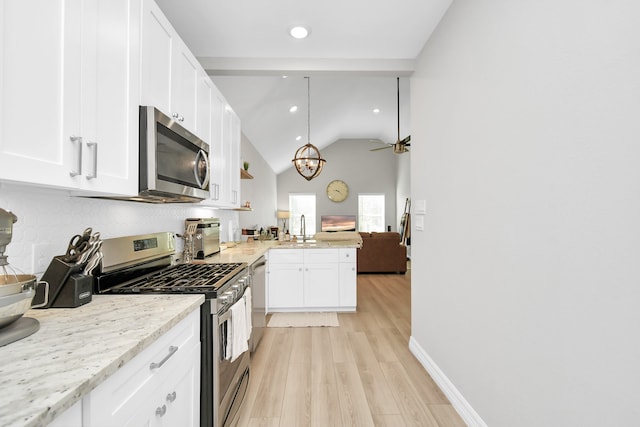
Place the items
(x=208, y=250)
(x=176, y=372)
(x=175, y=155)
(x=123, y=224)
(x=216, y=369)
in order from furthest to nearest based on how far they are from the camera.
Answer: (x=208, y=250)
(x=123, y=224)
(x=175, y=155)
(x=216, y=369)
(x=176, y=372)

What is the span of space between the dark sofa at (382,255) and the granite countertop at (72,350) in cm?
543

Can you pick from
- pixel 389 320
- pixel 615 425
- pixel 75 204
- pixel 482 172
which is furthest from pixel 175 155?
pixel 389 320

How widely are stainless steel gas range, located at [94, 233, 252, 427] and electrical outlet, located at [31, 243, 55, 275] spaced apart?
0.63 feet

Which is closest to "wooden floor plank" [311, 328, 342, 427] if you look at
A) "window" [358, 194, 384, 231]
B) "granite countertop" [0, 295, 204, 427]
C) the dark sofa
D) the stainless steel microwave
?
"granite countertop" [0, 295, 204, 427]

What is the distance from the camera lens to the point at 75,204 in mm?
1449

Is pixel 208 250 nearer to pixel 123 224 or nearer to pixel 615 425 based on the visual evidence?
pixel 123 224

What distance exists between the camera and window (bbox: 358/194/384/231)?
1017 cm

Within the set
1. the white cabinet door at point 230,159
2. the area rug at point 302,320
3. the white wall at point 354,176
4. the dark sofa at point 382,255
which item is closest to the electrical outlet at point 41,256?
the white cabinet door at point 230,159

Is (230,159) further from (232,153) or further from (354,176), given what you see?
(354,176)

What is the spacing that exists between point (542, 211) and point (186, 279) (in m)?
1.72

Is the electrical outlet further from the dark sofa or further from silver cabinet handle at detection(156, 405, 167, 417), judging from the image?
the dark sofa

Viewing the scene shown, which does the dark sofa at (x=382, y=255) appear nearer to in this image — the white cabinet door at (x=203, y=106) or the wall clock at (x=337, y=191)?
the wall clock at (x=337, y=191)

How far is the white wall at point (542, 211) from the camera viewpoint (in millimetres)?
935

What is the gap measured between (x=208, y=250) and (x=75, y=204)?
1269 millimetres
